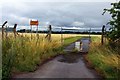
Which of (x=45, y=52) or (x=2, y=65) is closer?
(x=2, y=65)

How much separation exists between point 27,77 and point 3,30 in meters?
5.83

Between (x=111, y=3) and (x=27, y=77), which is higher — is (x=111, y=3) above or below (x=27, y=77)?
above

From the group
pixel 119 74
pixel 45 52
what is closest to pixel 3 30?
pixel 45 52

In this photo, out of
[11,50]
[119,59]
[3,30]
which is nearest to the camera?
[119,59]

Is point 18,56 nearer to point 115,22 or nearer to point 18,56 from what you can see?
point 18,56

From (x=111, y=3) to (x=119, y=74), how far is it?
→ 5.74 metres

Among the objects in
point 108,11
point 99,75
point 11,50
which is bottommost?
point 99,75

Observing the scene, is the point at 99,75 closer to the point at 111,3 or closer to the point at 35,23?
the point at 111,3

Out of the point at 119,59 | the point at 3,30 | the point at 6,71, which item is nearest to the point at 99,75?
the point at 119,59

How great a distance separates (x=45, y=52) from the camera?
69.2ft

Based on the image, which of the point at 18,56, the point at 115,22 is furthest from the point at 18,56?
the point at 115,22

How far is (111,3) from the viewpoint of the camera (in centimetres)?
1689

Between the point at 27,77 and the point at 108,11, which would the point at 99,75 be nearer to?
the point at 27,77

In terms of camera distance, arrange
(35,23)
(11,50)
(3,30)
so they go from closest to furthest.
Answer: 1. (11,50)
2. (3,30)
3. (35,23)
